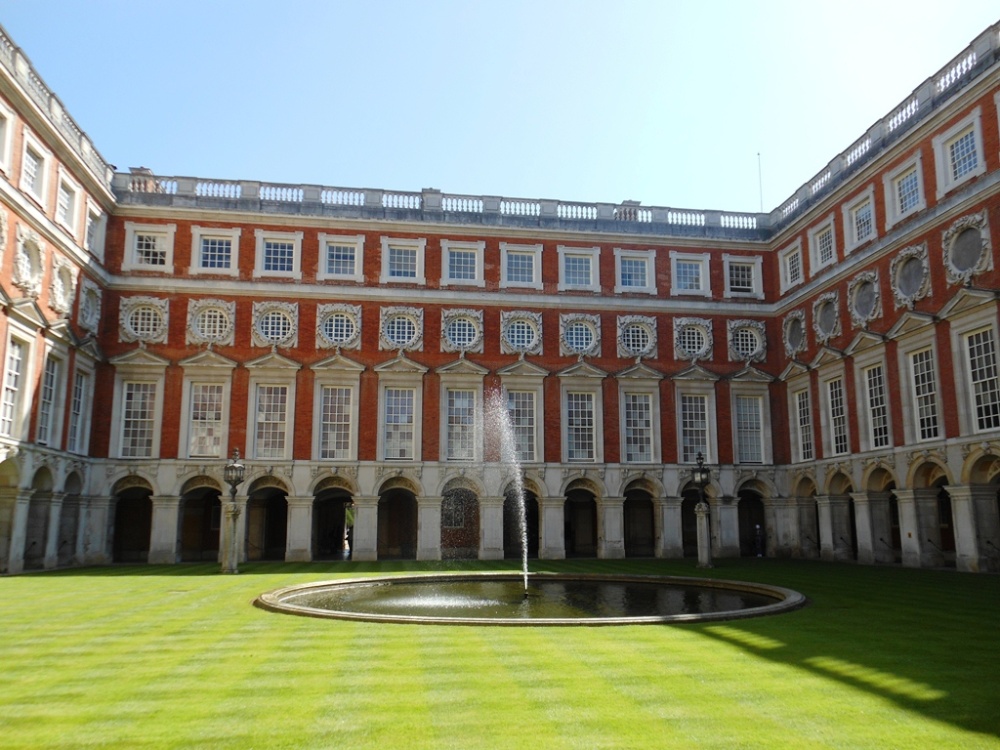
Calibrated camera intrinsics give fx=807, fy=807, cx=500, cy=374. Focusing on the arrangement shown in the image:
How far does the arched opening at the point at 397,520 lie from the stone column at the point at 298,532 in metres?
5.23

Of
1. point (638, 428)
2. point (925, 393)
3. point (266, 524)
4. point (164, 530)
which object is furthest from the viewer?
point (266, 524)

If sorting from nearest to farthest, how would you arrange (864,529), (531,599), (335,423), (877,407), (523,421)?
(531,599) → (877,407) → (864,529) → (335,423) → (523,421)

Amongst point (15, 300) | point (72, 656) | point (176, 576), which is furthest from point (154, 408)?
point (72, 656)

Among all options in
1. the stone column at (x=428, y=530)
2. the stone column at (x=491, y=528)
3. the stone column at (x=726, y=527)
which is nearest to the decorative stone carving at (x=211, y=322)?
the stone column at (x=428, y=530)

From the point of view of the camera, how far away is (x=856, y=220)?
107ft

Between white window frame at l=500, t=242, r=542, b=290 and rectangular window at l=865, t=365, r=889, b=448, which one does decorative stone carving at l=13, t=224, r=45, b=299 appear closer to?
white window frame at l=500, t=242, r=542, b=290

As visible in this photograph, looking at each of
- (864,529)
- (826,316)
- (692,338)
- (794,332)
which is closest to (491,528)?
(692,338)

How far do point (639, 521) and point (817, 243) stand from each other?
1567 cm

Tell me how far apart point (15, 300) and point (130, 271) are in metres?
8.87

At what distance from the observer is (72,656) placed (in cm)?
1173

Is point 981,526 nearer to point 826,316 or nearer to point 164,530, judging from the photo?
point 826,316

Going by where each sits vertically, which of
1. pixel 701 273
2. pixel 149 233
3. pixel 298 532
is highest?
pixel 149 233

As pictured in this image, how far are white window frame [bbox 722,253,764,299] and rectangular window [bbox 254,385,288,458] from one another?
21290mm

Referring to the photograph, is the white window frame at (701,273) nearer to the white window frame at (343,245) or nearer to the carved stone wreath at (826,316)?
the carved stone wreath at (826,316)
